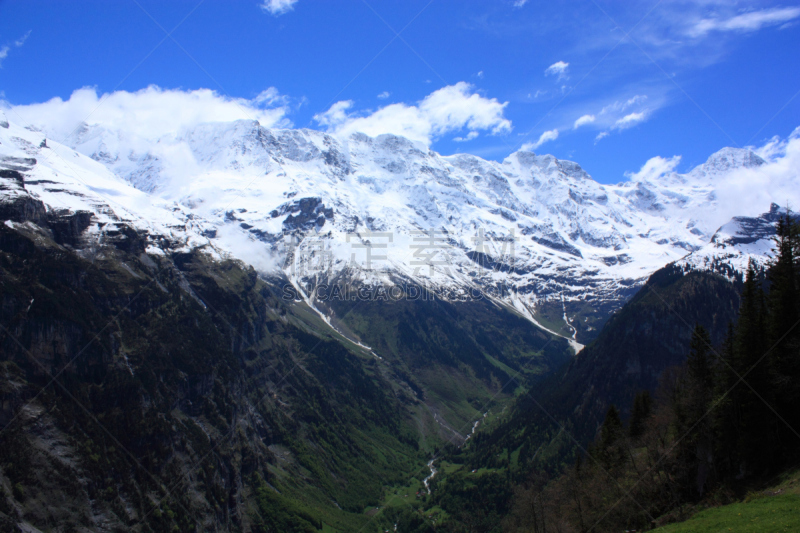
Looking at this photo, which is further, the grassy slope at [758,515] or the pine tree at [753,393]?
the pine tree at [753,393]

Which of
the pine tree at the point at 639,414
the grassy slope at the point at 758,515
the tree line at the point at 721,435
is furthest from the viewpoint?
the pine tree at the point at 639,414

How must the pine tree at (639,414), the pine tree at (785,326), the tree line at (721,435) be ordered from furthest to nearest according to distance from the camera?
the pine tree at (639,414), the tree line at (721,435), the pine tree at (785,326)

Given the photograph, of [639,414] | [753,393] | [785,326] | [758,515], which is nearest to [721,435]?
[753,393]

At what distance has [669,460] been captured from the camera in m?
61.7

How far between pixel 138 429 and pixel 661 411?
162 meters

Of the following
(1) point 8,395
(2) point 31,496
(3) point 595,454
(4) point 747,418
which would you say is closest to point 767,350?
(4) point 747,418

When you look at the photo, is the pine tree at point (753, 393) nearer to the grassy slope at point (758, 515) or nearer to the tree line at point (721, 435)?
the tree line at point (721, 435)

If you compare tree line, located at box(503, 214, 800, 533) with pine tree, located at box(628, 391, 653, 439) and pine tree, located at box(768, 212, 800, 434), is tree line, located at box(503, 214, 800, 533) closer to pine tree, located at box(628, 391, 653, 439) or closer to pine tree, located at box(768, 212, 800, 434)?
pine tree, located at box(768, 212, 800, 434)

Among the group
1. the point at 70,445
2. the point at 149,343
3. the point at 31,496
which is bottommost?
the point at 31,496

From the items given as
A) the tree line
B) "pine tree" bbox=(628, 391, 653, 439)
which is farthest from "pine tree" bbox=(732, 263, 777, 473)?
"pine tree" bbox=(628, 391, 653, 439)

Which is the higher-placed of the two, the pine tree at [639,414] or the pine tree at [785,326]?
the pine tree at [785,326]

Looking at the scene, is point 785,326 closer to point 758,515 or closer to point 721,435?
point 721,435

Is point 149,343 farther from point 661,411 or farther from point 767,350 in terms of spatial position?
point 767,350

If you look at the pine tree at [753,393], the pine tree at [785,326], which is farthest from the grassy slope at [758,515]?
the pine tree at [785,326]
